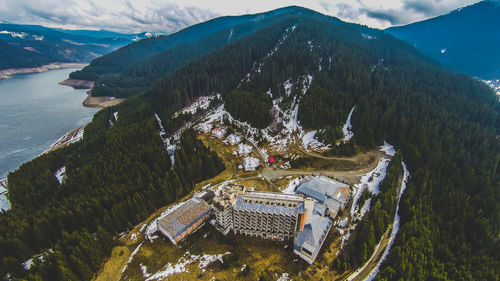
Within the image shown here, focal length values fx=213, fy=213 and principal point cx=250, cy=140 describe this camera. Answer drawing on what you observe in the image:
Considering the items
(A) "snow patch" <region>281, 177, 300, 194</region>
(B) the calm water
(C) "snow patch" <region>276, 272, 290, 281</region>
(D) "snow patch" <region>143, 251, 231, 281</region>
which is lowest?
(B) the calm water

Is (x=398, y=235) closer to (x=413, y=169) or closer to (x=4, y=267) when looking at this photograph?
(x=413, y=169)

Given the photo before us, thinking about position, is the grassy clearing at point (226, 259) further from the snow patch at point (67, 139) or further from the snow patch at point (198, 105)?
the snow patch at point (67, 139)

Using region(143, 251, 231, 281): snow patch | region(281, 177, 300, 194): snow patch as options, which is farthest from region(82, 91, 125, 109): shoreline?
region(143, 251, 231, 281): snow patch

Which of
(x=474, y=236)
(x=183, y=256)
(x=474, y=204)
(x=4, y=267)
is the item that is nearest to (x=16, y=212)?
(x=4, y=267)

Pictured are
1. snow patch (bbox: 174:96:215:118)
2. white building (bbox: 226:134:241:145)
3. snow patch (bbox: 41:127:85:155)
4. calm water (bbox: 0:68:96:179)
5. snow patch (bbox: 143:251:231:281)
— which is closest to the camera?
snow patch (bbox: 143:251:231:281)

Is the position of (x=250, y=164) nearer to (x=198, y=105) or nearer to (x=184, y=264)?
(x=184, y=264)

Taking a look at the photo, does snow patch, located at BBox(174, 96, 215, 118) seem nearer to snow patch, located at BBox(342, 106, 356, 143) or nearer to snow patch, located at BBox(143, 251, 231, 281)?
snow patch, located at BBox(342, 106, 356, 143)

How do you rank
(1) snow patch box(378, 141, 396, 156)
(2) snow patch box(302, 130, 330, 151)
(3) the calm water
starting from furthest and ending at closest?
(3) the calm water → (2) snow patch box(302, 130, 330, 151) → (1) snow patch box(378, 141, 396, 156)
